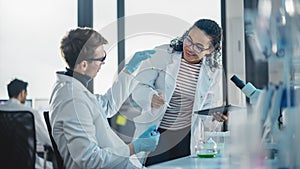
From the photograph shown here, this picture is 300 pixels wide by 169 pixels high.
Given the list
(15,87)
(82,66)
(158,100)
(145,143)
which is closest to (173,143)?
(158,100)

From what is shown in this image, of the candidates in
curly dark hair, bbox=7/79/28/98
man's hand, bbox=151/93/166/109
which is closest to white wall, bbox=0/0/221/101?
curly dark hair, bbox=7/79/28/98

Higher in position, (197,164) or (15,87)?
(15,87)

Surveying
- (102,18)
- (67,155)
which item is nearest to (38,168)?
(67,155)

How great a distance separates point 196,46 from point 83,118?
0.82m

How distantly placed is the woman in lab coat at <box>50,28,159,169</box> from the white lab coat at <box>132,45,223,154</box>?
0.42m

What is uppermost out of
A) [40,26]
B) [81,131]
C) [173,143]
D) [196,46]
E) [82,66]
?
[40,26]

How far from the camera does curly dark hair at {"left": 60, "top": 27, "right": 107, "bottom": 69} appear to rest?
1.61 metres

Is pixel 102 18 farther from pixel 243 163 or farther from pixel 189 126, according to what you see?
pixel 243 163

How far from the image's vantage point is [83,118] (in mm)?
1456

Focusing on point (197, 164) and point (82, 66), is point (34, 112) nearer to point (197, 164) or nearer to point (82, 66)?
point (82, 66)

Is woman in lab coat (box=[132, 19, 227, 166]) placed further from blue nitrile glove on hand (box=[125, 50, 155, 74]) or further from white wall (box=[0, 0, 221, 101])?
white wall (box=[0, 0, 221, 101])

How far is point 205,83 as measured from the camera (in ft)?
7.00

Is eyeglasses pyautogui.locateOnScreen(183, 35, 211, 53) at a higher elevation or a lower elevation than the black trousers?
higher

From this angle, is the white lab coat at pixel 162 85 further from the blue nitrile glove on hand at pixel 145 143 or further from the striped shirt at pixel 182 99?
the blue nitrile glove on hand at pixel 145 143
